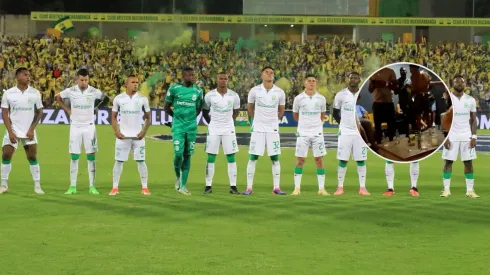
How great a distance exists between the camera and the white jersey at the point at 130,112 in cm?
1477

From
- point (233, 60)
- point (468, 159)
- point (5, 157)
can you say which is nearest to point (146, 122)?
point (5, 157)

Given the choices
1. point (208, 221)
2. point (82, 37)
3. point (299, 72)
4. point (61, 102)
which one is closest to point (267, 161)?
point (61, 102)

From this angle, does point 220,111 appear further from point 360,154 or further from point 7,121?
point 7,121

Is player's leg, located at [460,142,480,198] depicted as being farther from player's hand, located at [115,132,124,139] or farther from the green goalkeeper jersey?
player's hand, located at [115,132,124,139]

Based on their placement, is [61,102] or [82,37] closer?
[61,102]

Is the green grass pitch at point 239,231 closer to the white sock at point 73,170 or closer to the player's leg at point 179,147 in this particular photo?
the white sock at point 73,170

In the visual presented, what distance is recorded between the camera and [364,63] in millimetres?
46188

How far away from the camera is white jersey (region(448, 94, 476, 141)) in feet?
49.0

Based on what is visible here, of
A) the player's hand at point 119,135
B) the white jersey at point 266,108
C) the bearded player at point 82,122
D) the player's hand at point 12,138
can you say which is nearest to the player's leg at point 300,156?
the white jersey at point 266,108

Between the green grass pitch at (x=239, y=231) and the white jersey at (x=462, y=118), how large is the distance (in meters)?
1.02

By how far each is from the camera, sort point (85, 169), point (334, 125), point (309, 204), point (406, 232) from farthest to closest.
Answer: point (334, 125) → point (85, 169) → point (309, 204) → point (406, 232)

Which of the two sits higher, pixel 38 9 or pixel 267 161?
pixel 38 9

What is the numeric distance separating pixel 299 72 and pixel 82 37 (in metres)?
11.8

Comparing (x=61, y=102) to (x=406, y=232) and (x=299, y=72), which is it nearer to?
(x=406, y=232)
